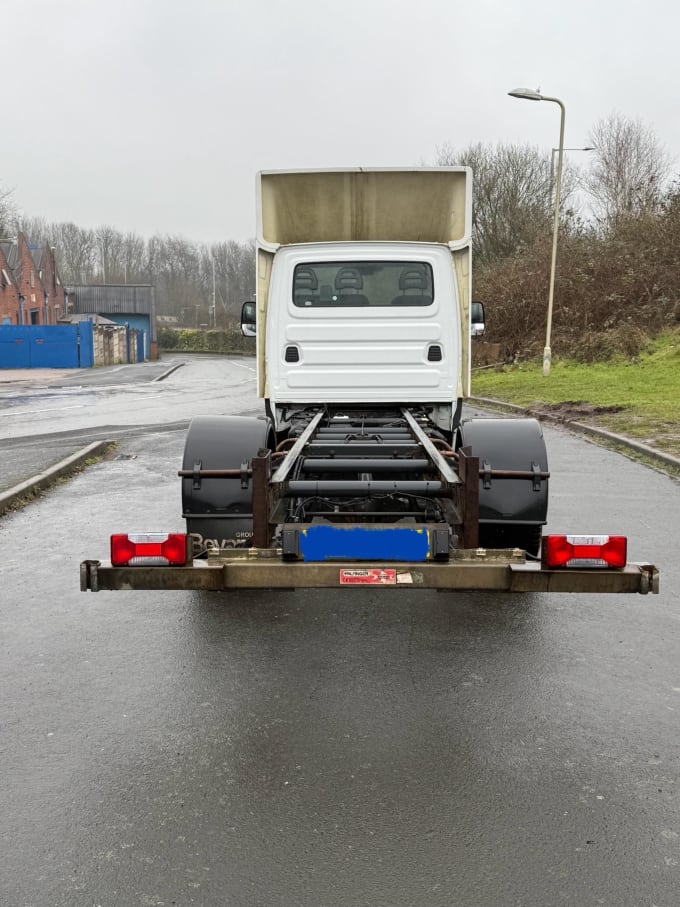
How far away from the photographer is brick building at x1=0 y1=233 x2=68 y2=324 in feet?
174

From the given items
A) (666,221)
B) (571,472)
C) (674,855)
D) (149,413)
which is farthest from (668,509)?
(666,221)

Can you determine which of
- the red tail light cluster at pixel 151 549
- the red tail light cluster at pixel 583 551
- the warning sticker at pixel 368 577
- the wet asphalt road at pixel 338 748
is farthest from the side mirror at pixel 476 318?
the red tail light cluster at pixel 151 549

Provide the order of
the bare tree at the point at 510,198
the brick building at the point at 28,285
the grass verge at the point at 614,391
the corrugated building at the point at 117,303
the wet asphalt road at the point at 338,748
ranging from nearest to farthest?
the wet asphalt road at the point at 338,748
the grass verge at the point at 614,391
the bare tree at the point at 510,198
the brick building at the point at 28,285
the corrugated building at the point at 117,303

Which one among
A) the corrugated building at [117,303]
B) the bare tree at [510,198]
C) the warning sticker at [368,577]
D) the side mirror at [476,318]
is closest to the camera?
the warning sticker at [368,577]

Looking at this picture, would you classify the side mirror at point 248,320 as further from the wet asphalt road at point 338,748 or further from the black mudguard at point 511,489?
the wet asphalt road at point 338,748

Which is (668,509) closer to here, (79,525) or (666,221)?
(79,525)

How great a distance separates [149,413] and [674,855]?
16717 mm

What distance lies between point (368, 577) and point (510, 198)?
43.5 m

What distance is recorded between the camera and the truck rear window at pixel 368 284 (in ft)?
23.1

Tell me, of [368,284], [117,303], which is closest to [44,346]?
[117,303]

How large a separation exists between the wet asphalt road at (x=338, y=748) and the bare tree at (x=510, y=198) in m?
39.0

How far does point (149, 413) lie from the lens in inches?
717

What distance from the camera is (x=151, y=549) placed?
11.9 feet

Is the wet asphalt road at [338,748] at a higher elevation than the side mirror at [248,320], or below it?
below
